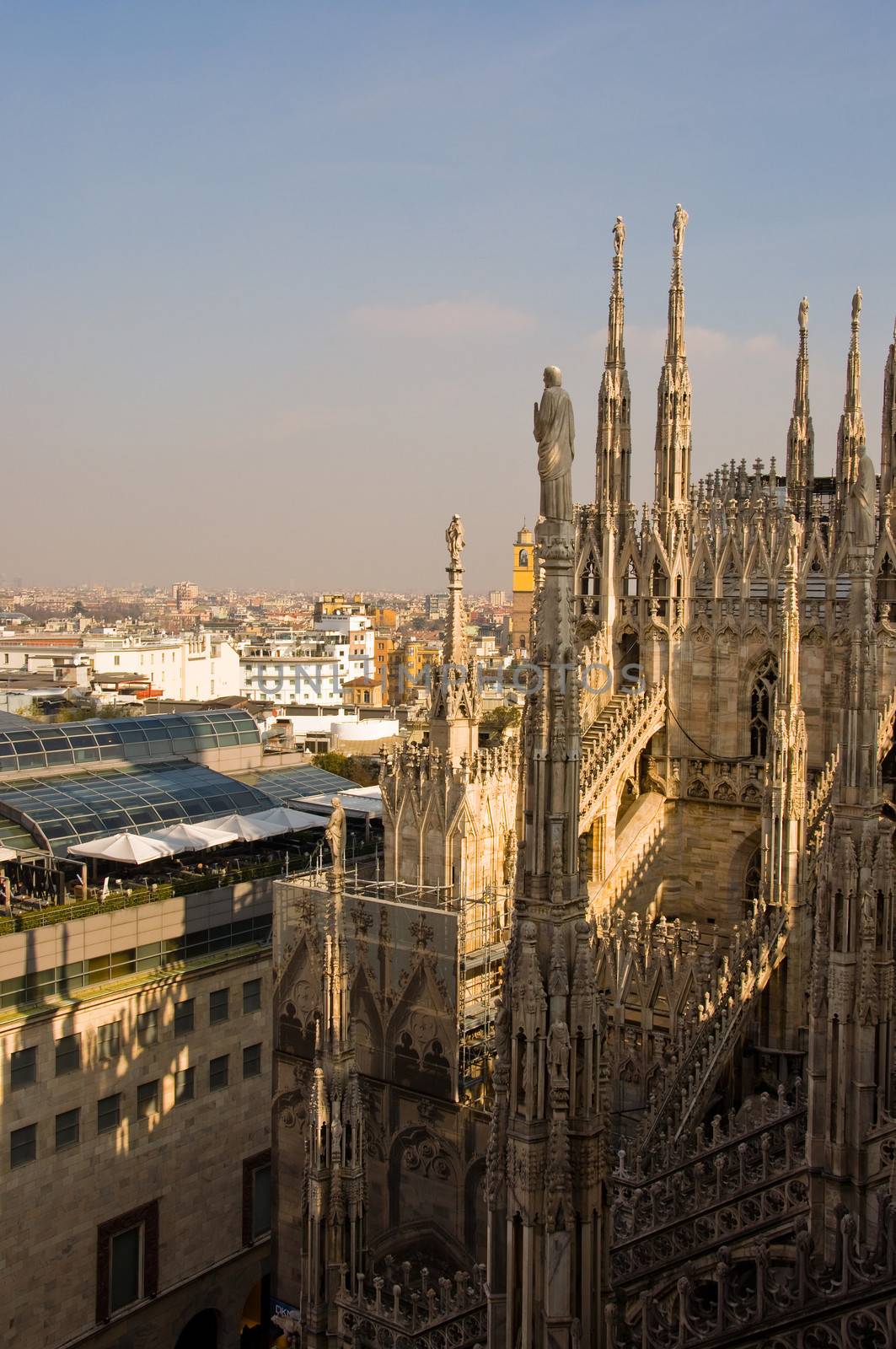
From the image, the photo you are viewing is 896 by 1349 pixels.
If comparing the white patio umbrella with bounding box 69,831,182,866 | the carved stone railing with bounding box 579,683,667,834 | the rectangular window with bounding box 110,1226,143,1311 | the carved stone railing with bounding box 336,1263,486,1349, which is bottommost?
the rectangular window with bounding box 110,1226,143,1311

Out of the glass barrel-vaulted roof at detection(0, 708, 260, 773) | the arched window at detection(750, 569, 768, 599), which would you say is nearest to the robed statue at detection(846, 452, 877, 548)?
the arched window at detection(750, 569, 768, 599)

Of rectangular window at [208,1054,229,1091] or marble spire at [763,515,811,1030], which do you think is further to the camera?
rectangular window at [208,1054,229,1091]

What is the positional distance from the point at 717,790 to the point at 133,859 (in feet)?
40.8

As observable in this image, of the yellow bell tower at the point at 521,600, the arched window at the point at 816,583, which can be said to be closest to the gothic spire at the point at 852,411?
the arched window at the point at 816,583

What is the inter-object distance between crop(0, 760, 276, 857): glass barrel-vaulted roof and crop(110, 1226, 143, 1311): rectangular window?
8.26 meters

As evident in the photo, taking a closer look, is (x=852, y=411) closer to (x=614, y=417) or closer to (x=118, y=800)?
(x=614, y=417)

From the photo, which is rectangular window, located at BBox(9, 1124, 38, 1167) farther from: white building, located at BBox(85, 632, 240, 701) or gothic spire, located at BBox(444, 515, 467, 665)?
white building, located at BBox(85, 632, 240, 701)

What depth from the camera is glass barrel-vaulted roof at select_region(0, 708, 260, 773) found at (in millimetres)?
32438

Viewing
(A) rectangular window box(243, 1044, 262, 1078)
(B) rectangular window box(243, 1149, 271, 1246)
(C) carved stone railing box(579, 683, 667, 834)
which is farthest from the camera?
(A) rectangular window box(243, 1044, 262, 1078)

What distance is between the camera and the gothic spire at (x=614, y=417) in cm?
2616

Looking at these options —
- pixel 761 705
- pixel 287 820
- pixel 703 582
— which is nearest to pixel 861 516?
pixel 761 705

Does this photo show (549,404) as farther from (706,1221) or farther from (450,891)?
(450,891)

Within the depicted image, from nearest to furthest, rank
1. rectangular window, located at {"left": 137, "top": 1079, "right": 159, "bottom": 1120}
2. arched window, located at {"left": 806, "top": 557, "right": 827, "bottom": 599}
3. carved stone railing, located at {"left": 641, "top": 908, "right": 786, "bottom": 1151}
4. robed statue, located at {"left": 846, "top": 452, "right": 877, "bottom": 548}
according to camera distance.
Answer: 1. robed statue, located at {"left": 846, "top": 452, "right": 877, "bottom": 548}
2. carved stone railing, located at {"left": 641, "top": 908, "right": 786, "bottom": 1151}
3. rectangular window, located at {"left": 137, "top": 1079, "right": 159, "bottom": 1120}
4. arched window, located at {"left": 806, "top": 557, "right": 827, "bottom": 599}

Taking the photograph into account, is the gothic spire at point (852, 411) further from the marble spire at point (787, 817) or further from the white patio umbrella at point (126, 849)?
the white patio umbrella at point (126, 849)
